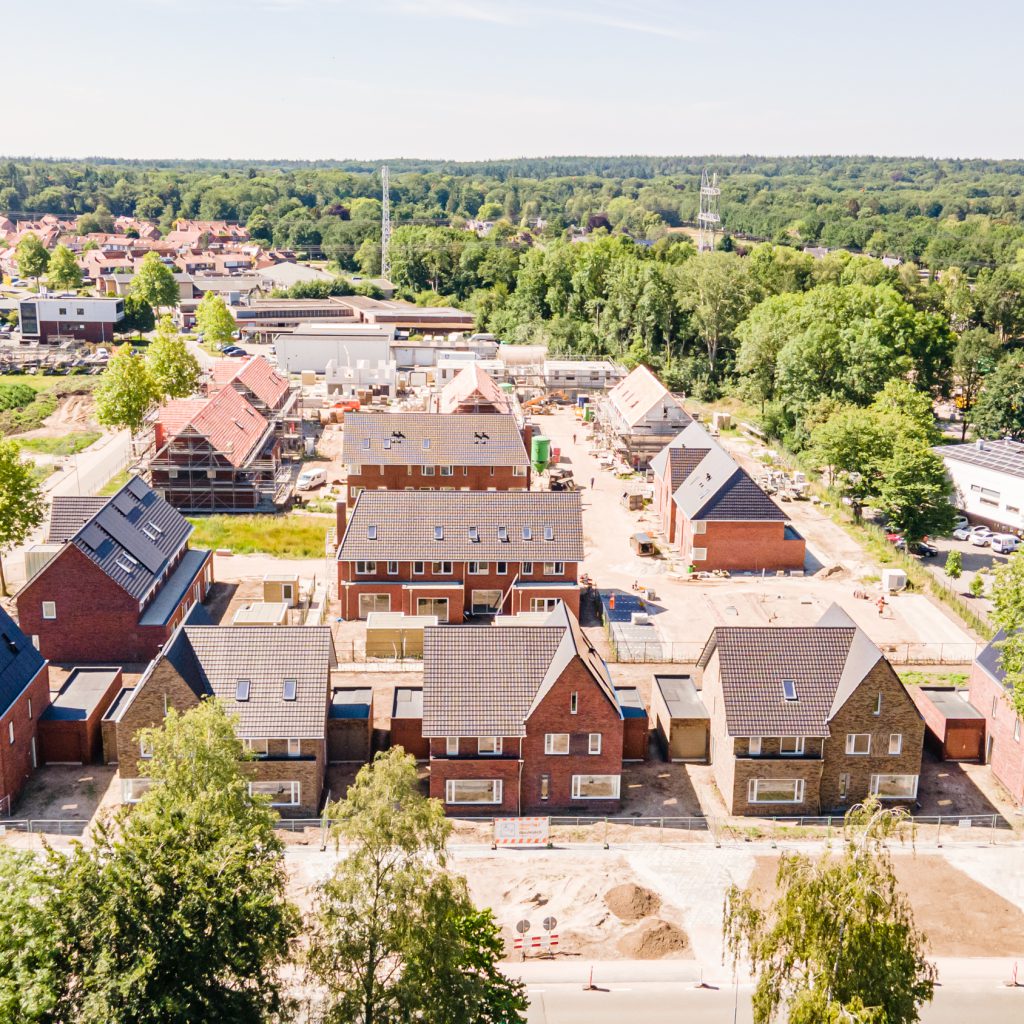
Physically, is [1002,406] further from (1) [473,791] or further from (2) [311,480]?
(1) [473,791]

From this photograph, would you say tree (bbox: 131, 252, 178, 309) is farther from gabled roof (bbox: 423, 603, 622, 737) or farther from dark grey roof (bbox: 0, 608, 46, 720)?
gabled roof (bbox: 423, 603, 622, 737)

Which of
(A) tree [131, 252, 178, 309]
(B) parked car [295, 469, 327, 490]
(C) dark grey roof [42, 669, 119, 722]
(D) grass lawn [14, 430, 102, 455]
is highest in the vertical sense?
(A) tree [131, 252, 178, 309]

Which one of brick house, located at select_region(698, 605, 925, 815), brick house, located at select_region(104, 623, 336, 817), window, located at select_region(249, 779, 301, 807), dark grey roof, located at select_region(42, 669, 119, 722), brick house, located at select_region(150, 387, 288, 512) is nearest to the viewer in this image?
brick house, located at select_region(104, 623, 336, 817)

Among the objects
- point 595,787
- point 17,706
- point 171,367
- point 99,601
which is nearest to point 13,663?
point 17,706

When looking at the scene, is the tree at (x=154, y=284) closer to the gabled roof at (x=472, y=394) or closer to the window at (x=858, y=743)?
the gabled roof at (x=472, y=394)

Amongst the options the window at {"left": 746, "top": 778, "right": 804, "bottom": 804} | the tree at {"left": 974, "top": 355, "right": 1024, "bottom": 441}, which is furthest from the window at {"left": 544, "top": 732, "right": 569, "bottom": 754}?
the tree at {"left": 974, "top": 355, "right": 1024, "bottom": 441}

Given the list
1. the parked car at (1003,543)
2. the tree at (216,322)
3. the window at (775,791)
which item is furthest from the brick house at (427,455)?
the tree at (216,322)
